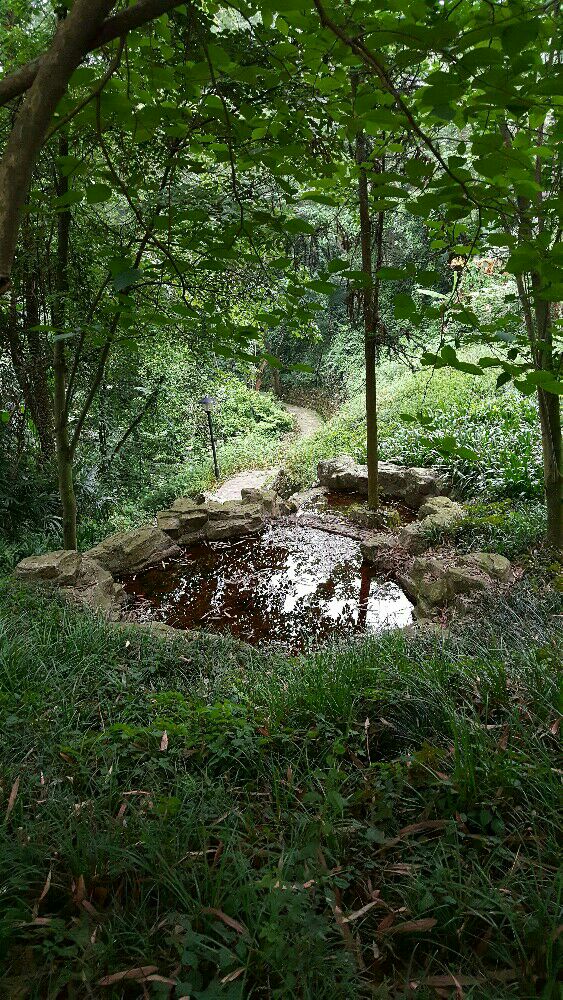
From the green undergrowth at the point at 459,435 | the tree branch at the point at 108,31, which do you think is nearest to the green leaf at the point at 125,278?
the tree branch at the point at 108,31

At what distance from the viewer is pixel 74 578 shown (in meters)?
4.18

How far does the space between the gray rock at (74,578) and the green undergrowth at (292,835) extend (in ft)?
4.96

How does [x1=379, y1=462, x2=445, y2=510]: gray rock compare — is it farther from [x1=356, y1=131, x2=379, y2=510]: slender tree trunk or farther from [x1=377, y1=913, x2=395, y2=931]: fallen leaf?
[x1=377, y1=913, x2=395, y2=931]: fallen leaf

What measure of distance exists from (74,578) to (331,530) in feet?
9.41

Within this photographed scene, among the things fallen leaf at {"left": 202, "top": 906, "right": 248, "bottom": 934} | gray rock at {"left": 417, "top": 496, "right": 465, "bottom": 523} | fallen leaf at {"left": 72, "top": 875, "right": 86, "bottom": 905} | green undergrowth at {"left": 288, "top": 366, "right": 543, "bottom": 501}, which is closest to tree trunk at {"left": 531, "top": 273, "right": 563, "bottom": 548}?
green undergrowth at {"left": 288, "top": 366, "right": 543, "bottom": 501}

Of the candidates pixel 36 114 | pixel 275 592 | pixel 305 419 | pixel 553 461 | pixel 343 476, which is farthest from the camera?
pixel 305 419

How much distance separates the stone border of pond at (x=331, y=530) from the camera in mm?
3971

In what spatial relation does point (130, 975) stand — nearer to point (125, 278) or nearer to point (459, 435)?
point (125, 278)

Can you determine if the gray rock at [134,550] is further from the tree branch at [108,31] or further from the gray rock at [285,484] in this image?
the tree branch at [108,31]

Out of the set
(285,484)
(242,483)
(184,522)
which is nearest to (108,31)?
(184,522)

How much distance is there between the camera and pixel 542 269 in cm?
109

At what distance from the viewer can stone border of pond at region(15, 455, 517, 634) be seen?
3971 mm

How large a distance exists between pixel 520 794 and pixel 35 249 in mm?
4584

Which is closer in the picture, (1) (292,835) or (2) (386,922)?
(2) (386,922)
